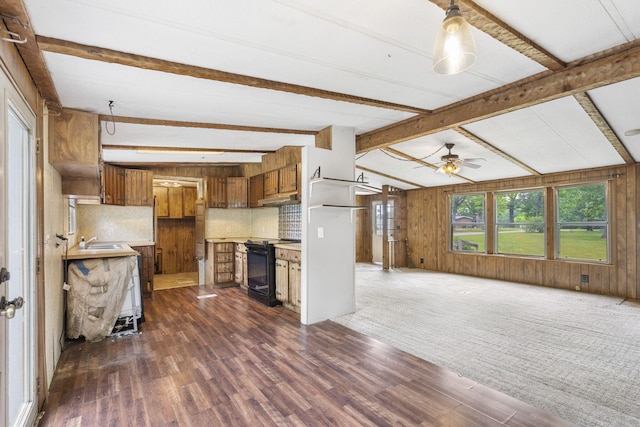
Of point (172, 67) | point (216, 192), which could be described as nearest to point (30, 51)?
point (172, 67)

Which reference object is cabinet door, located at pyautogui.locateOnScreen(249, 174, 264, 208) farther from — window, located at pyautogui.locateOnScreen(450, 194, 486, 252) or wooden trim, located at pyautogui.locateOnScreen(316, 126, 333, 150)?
window, located at pyautogui.locateOnScreen(450, 194, 486, 252)

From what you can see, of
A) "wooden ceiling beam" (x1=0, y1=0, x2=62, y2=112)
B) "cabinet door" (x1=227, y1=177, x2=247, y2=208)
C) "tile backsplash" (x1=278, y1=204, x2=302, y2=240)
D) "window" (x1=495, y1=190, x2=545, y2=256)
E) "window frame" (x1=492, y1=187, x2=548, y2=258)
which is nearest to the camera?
"wooden ceiling beam" (x1=0, y1=0, x2=62, y2=112)

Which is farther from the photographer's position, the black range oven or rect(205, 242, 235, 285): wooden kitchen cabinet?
rect(205, 242, 235, 285): wooden kitchen cabinet

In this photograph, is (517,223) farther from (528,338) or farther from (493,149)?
(528,338)

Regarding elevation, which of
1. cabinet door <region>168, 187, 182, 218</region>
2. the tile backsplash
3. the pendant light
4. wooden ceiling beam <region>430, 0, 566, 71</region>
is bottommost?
the tile backsplash

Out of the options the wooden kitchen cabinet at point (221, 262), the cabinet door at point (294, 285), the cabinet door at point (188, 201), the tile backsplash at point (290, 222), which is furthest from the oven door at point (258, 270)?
the cabinet door at point (188, 201)

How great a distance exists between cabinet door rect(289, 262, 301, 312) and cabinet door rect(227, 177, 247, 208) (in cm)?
277

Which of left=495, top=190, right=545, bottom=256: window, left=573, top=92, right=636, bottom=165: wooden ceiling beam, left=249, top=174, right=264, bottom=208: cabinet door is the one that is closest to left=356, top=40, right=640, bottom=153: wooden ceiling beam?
left=573, top=92, right=636, bottom=165: wooden ceiling beam

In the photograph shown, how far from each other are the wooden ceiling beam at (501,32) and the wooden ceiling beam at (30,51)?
206cm

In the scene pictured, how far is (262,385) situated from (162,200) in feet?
21.2

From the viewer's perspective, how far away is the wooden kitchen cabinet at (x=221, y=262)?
6328 millimetres

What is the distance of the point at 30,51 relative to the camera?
75.0 inches

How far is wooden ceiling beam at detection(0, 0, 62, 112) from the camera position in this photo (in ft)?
4.89

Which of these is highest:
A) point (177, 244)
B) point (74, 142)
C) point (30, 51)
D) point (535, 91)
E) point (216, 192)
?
point (535, 91)
